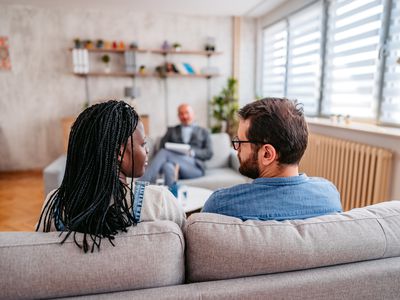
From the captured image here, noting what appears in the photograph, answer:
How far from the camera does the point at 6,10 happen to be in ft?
14.3

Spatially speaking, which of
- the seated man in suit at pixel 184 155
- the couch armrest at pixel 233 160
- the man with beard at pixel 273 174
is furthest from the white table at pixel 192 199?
the man with beard at pixel 273 174

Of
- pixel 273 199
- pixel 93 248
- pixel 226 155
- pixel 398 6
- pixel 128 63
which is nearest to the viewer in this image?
pixel 93 248

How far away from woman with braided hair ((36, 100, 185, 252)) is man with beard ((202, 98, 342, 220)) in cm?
26

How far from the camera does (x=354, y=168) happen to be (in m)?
2.49

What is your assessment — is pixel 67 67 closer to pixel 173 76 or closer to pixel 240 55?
pixel 173 76

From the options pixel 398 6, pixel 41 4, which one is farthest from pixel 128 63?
pixel 398 6

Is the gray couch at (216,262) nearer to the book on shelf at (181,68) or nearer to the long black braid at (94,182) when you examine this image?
the long black braid at (94,182)

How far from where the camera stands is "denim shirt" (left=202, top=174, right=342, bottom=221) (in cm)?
90

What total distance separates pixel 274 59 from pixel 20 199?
4.01 metres

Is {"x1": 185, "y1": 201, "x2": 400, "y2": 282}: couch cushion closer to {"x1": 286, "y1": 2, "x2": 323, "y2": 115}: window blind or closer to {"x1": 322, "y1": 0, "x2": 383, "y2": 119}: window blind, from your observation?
{"x1": 322, "y1": 0, "x2": 383, "y2": 119}: window blind

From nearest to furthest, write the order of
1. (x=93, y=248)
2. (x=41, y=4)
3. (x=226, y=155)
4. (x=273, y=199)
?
(x=93, y=248), (x=273, y=199), (x=226, y=155), (x=41, y=4)

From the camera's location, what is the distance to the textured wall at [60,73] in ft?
14.7

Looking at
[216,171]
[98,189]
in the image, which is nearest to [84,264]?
[98,189]

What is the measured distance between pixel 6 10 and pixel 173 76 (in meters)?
2.59
